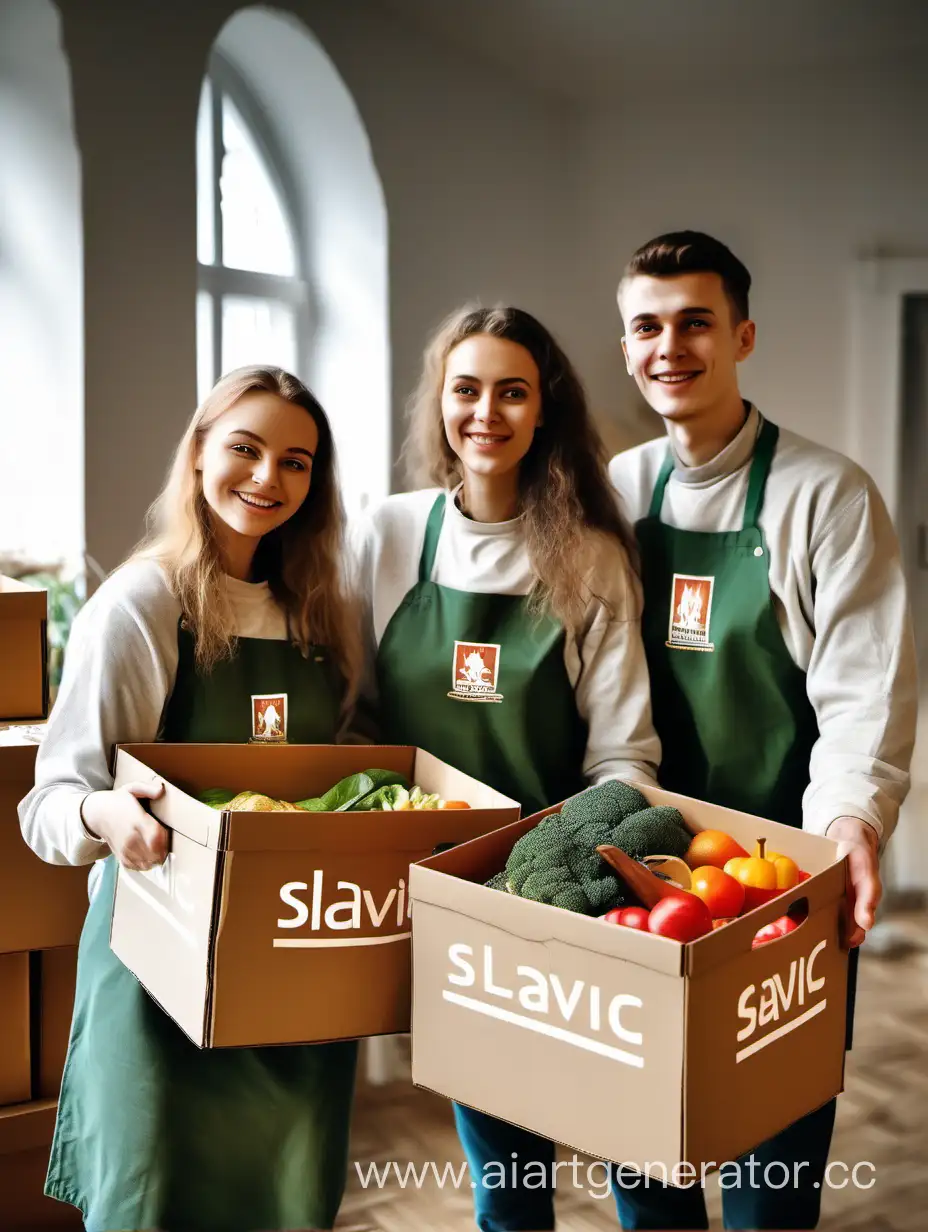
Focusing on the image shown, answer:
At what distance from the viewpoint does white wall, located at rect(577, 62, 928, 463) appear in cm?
247

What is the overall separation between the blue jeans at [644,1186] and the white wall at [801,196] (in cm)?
136

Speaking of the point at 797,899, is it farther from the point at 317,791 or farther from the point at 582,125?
the point at 582,125

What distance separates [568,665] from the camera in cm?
168

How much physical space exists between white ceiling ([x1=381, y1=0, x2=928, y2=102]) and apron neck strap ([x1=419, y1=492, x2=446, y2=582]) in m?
1.36

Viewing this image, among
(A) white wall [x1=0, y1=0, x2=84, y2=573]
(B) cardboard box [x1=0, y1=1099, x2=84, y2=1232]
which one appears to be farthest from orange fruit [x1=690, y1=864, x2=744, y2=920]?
(A) white wall [x1=0, y1=0, x2=84, y2=573]

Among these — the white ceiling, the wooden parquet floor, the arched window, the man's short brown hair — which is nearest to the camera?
the man's short brown hair

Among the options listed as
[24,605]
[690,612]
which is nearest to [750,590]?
[690,612]

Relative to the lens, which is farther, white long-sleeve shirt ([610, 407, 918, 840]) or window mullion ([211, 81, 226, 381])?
window mullion ([211, 81, 226, 381])

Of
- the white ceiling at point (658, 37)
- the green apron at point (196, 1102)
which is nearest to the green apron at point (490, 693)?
the green apron at point (196, 1102)

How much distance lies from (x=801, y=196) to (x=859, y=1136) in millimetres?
1969

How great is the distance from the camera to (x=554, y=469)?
173 cm

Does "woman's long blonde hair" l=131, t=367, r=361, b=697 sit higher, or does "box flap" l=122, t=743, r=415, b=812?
"woman's long blonde hair" l=131, t=367, r=361, b=697

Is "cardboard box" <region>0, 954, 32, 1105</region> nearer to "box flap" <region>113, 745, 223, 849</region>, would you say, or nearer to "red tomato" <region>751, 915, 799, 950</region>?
"box flap" <region>113, 745, 223, 849</region>

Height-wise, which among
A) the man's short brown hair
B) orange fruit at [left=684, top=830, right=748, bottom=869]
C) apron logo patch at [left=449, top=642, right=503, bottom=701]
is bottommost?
orange fruit at [left=684, top=830, right=748, bottom=869]
